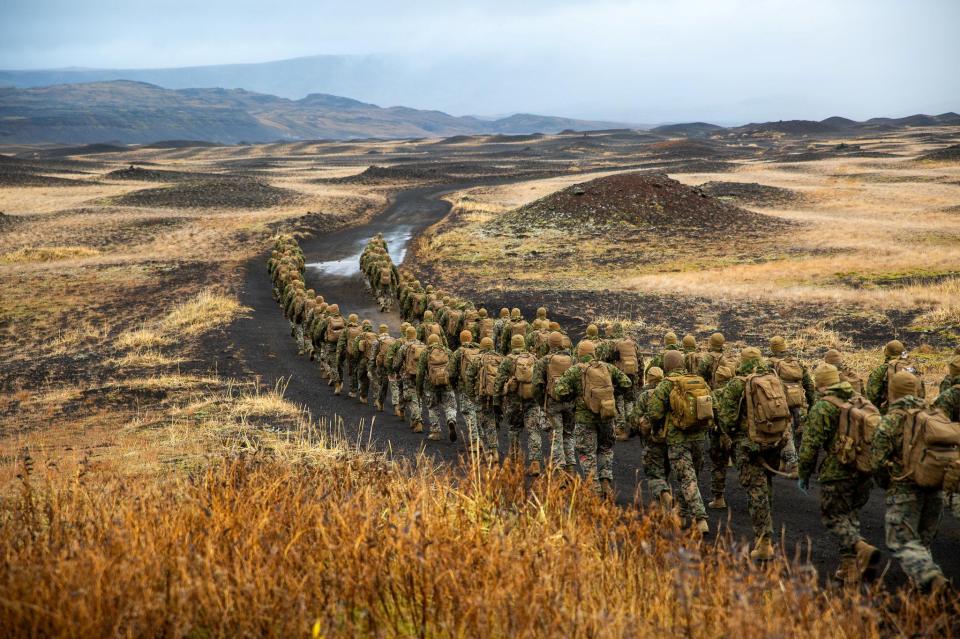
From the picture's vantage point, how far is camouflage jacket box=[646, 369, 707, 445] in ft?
29.1

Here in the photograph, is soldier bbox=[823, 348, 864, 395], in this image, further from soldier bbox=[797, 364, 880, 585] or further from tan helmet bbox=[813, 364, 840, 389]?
soldier bbox=[797, 364, 880, 585]

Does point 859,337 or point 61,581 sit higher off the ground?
point 61,581

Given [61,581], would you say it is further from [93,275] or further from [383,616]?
[93,275]

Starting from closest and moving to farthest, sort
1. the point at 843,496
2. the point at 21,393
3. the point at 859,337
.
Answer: the point at 843,496
the point at 21,393
the point at 859,337

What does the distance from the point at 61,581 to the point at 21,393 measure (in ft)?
48.2

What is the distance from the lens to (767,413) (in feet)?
26.3

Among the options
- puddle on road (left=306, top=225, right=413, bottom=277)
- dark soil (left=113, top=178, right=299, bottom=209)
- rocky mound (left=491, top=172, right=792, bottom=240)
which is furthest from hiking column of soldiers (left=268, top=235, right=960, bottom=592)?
dark soil (left=113, top=178, right=299, bottom=209)

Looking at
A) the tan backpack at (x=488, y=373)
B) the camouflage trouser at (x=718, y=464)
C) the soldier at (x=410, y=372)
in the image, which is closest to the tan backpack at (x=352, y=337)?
the soldier at (x=410, y=372)

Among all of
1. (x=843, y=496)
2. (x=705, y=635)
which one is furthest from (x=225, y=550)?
(x=843, y=496)

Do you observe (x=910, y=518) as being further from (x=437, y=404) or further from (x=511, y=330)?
(x=511, y=330)

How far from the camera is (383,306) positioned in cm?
2542

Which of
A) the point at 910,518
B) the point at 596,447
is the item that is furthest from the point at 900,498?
the point at 596,447

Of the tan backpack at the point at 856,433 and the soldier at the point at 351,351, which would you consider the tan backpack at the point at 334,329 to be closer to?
the soldier at the point at 351,351

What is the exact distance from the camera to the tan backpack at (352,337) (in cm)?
1541
